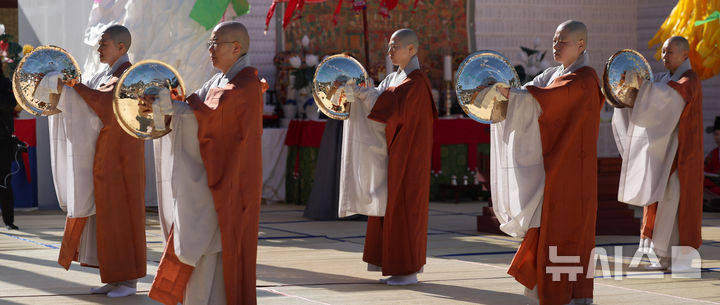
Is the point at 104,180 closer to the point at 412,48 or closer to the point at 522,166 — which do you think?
the point at 412,48

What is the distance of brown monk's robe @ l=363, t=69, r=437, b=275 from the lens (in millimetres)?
5324

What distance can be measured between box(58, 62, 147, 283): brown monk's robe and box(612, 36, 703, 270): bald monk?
2714 millimetres

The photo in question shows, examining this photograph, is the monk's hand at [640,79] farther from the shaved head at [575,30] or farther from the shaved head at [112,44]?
the shaved head at [112,44]

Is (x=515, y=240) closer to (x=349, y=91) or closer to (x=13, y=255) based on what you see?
(x=349, y=91)

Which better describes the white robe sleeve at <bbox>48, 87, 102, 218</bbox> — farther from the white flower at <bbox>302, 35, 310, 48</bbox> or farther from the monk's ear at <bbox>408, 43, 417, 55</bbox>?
the white flower at <bbox>302, 35, 310, 48</bbox>

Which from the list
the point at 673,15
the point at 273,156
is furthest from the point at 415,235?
the point at 273,156

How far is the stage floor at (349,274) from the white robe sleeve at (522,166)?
0.52 meters

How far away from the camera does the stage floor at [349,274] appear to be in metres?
4.88

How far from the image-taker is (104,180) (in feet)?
16.0

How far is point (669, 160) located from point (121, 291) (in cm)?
314

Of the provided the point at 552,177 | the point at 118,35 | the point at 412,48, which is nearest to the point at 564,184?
the point at 552,177

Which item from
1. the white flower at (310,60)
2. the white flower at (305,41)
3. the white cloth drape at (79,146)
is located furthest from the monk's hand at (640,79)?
the white flower at (305,41)

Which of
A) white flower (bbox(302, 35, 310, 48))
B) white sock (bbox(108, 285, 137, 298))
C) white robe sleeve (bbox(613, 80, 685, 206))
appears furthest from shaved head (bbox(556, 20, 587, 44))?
white flower (bbox(302, 35, 310, 48))

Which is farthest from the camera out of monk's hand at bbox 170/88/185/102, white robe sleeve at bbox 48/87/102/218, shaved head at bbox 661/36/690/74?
shaved head at bbox 661/36/690/74
